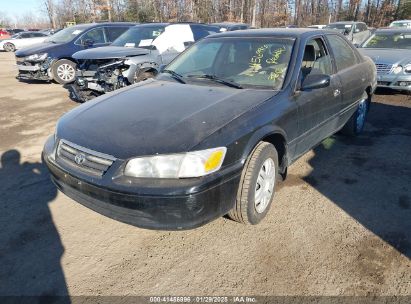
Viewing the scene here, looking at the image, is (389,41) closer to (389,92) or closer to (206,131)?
(389,92)

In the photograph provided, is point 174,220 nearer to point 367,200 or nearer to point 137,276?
point 137,276

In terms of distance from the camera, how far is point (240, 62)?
11.8 ft

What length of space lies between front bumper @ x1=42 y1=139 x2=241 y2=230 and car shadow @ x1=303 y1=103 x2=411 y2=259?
1.42m

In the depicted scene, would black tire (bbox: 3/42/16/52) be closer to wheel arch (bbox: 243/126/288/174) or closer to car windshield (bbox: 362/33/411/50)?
car windshield (bbox: 362/33/411/50)

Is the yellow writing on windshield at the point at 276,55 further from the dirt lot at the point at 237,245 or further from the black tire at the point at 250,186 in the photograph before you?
the dirt lot at the point at 237,245

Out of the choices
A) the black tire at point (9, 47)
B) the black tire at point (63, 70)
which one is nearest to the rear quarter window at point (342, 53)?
the black tire at point (63, 70)

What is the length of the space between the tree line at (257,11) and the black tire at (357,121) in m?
32.9

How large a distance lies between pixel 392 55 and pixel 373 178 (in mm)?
5312

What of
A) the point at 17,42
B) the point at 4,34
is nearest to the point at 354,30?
the point at 17,42

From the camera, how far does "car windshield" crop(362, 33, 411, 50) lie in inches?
336

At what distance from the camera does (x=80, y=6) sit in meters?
49.5

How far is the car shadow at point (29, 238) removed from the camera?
238 centimetres

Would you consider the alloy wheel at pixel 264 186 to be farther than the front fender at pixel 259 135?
Yes

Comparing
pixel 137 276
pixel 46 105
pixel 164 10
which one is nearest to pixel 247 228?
pixel 137 276
